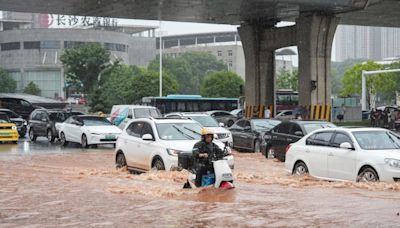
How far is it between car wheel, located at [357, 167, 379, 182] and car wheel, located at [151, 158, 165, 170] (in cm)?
486

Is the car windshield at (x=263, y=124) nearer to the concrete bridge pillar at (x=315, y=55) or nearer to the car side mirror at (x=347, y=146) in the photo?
the car side mirror at (x=347, y=146)

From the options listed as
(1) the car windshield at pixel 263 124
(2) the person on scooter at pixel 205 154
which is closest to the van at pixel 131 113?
(1) the car windshield at pixel 263 124

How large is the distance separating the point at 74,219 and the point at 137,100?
2913 inches

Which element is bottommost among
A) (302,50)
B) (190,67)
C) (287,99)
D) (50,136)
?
(50,136)

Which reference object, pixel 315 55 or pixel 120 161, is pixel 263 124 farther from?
pixel 315 55

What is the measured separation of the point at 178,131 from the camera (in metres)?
18.1

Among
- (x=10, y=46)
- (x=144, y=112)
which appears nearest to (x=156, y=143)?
(x=144, y=112)

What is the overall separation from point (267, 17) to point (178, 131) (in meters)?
27.8

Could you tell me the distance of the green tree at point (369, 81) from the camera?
10438 cm

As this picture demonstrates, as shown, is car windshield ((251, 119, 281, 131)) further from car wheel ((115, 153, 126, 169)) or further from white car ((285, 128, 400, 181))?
white car ((285, 128, 400, 181))

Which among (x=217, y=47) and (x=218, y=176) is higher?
(x=217, y=47)

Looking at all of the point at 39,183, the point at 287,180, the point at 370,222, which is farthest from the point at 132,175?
the point at 370,222

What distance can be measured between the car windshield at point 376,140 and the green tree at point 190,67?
107979mm

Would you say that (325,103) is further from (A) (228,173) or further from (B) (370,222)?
(B) (370,222)
